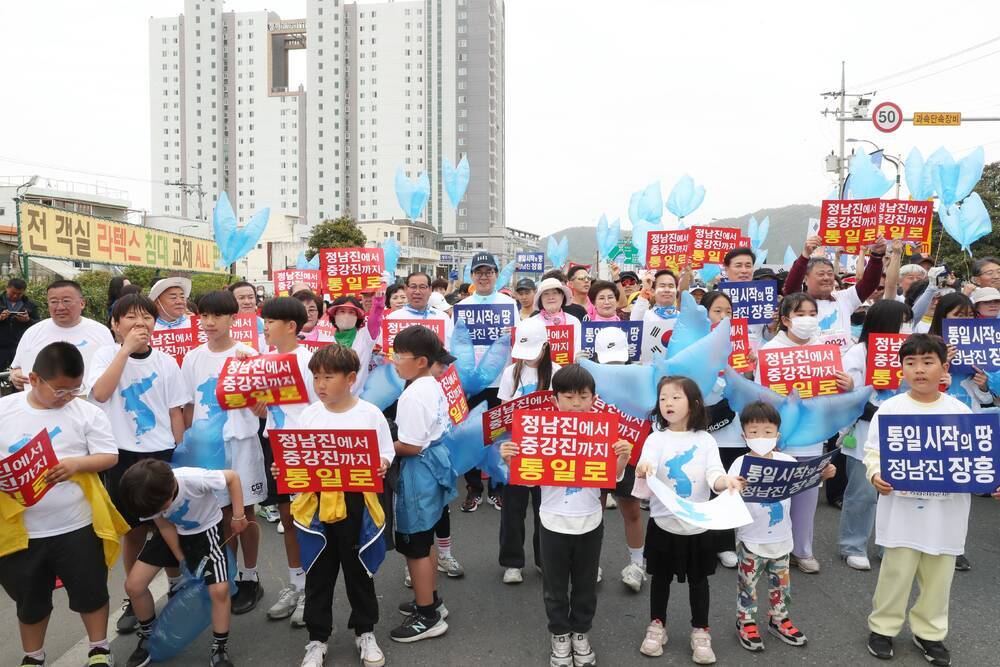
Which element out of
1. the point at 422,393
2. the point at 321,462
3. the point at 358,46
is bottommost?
the point at 321,462

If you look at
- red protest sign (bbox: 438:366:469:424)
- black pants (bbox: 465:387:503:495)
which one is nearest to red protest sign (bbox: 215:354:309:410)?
red protest sign (bbox: 438:366:469:424)

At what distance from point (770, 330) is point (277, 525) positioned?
4.80 m

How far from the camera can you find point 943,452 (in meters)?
3.58

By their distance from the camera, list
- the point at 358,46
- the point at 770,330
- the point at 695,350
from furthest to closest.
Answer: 1. the point at 358,46
2. the point at 770,330
3. the point at 695,350

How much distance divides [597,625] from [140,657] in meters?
2.57

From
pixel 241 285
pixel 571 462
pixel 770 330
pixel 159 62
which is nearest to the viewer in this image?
pixel 571 462

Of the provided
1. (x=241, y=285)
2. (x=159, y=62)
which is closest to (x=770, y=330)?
(x=241, y=285)

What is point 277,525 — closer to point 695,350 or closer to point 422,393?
point 422,393

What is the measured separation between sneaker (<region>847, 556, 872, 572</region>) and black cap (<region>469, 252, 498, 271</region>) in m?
3.91

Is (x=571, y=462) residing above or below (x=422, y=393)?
below

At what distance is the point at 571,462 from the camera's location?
11.6 feet

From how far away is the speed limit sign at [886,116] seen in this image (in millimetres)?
16891

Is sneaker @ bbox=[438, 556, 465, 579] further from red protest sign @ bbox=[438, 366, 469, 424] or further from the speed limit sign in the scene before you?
the speed limit sign

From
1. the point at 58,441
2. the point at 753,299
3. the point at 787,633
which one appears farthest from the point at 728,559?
the point at 58,441
